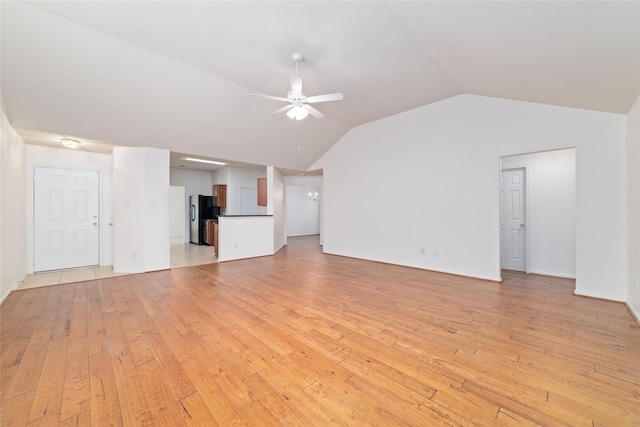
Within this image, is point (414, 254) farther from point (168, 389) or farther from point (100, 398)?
point (100, 398)

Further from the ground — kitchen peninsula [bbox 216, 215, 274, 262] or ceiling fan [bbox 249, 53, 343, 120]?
ceiling fan [bbox 249, 53, 343, 120]

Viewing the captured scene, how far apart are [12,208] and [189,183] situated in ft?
16.4

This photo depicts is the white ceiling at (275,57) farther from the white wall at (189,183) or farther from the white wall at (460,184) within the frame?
the white wall at (189,183)

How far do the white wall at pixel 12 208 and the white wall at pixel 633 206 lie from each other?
7.84 meters

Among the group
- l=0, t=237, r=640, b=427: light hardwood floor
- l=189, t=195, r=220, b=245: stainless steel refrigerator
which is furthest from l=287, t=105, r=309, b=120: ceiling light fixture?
l=189, t=195, r=220, b=245: stainless steel refrigerator

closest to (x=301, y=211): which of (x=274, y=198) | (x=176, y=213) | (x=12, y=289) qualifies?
(x=274, y=198)

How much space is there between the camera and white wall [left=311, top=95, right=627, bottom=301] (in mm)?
3348

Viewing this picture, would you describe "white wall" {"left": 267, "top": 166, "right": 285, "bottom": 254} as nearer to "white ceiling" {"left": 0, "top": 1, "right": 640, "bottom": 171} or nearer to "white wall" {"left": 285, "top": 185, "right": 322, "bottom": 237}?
"white ceiling" {"left": 0, "top": 1, "right": 640, "bottom": 171}

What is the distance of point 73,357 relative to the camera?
6.82 feet

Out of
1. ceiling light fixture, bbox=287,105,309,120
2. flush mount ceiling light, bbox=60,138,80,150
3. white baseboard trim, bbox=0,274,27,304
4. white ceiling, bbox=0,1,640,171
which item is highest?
white ceiling, bbox=0,1,640,171

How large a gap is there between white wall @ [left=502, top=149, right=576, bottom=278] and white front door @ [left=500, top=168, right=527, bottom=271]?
10 cm

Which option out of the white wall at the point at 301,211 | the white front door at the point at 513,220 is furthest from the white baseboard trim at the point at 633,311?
the white wall at the point at 301,211

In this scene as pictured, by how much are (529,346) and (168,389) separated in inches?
118

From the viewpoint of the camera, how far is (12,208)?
3734 millimetres
